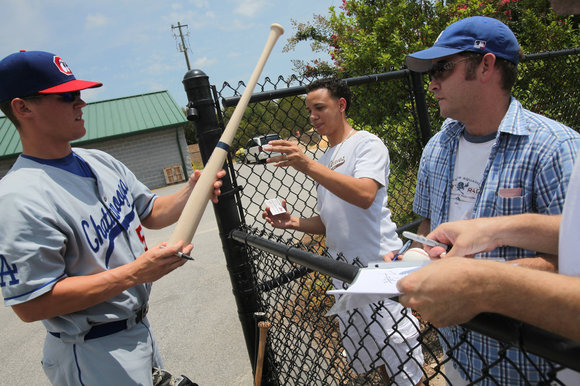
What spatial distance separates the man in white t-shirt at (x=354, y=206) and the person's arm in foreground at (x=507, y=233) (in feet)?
2.80

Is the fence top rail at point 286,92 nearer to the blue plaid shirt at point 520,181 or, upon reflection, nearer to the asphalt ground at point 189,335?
the blue plaid shirt at point 520,181

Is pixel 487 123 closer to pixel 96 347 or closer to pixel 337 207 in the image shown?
pixel 337 207

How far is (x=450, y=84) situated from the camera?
1.75 metres

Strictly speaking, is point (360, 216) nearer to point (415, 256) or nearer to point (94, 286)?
point (415, 256)

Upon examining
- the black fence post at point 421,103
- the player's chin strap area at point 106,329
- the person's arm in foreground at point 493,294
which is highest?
the black fence post at point 421,103

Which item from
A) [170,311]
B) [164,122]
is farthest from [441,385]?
[164,122]

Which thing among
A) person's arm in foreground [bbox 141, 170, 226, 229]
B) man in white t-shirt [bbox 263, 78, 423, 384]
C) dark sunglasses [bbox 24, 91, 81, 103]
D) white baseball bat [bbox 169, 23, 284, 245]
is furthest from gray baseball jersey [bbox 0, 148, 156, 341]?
man in white t-shirt [bbox 263, 78, 423, 384]

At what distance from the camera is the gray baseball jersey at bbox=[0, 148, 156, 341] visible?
4.78 feet

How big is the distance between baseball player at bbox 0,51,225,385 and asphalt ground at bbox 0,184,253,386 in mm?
1634

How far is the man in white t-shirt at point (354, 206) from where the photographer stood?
2.14 meters

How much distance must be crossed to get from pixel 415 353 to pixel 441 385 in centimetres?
70

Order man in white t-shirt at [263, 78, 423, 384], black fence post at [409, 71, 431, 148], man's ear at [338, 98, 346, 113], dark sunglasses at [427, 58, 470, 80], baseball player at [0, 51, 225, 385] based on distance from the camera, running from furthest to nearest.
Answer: black fence post at [409, 71, 431, 148] < man's ear at [338, 98, 346, 113] < man in white t-shirt at [263, 78, 423, 384] < dark sunglasses at [427, 58, 470, 80] < baseball player at [0, 51, 225, 385]

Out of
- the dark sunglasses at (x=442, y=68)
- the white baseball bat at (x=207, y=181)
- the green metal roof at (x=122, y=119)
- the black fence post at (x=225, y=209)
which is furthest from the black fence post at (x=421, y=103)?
the green metal roof at (x=122, y=119)

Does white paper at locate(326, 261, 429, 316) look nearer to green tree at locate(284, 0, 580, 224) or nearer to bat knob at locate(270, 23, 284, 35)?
bat knob at locate(270, 23, 284, 35)
